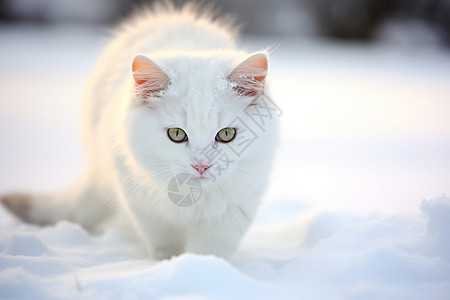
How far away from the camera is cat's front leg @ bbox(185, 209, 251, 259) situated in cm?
181

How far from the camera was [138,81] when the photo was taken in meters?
1.75

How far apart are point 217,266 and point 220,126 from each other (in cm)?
55

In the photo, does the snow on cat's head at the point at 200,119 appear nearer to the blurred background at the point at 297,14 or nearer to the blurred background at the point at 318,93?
the blurred background at the point at 318,93

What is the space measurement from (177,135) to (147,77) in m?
0.31

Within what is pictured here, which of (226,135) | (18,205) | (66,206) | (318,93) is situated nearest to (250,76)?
(226,135)

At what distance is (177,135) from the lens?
1.62 metres

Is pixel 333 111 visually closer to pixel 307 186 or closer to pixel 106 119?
pixel 307 186

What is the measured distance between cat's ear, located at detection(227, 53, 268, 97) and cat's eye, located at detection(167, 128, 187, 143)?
310mm

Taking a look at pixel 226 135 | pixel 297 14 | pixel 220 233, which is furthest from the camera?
pixel 297 14

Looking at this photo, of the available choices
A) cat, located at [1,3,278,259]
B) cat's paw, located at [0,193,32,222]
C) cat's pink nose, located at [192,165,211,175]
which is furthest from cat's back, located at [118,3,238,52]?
cat's paw, located at [0,193,32,222]

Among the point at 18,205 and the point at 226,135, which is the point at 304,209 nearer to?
the point at 226,135

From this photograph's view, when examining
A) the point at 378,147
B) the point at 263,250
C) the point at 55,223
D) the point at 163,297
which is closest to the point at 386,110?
the point at 378,147

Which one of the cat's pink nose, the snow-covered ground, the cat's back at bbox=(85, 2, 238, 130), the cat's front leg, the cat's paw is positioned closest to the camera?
the snow-covered ground

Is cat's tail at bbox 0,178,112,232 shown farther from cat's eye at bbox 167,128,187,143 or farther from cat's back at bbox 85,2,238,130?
cat's eye at bbox 167,128,187,143
